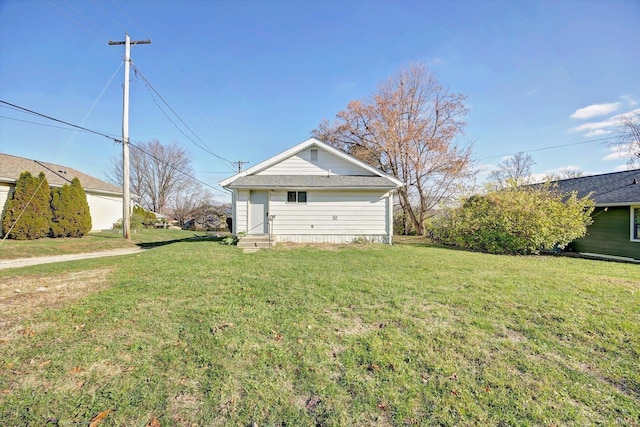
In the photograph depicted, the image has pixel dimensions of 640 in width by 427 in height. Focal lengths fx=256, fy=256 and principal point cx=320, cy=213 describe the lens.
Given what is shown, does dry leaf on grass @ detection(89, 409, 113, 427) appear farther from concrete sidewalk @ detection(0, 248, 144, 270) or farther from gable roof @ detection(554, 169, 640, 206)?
gable roof @ detection(554, 169, 640, 206)

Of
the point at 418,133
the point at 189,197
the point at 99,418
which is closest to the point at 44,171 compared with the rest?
the point at 189,197

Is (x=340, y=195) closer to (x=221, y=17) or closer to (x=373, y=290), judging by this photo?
(x=373, y=290)

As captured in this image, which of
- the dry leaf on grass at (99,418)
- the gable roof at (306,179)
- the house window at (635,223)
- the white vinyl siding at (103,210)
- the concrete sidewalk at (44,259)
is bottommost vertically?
the dry leaf on grass at (99,418)

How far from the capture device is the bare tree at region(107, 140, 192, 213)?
109 ft

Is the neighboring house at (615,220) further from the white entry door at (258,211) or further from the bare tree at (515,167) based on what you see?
the bare tree at (515,167)

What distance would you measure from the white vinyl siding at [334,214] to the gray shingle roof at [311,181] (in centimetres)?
Result: 54

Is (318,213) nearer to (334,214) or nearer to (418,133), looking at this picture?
(334,214)

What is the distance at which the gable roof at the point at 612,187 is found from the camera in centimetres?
1086

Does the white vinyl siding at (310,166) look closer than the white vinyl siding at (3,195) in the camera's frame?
No

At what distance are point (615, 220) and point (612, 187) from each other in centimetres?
219

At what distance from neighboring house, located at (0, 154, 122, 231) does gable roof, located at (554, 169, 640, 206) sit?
27569mm

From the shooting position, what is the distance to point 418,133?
Result: 19781 millimetres

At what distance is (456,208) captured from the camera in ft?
43.6

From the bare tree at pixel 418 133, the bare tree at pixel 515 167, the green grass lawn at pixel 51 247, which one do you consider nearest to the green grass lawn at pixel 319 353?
the green grass lawn at pixel 51 247
